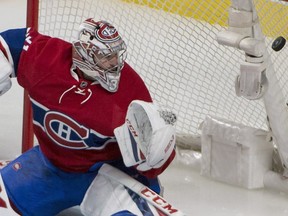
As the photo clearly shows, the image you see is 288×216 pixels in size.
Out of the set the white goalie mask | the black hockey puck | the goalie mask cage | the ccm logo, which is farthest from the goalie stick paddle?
the goalie mask cage

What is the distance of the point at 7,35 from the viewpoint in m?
3.32

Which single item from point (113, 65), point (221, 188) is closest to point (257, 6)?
point (221, 188)

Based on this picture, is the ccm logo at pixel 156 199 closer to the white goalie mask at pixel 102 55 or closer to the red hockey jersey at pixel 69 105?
the red hockey jersey at pixel 69 105

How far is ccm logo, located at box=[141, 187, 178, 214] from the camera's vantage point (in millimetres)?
3107

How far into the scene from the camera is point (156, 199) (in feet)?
10.3

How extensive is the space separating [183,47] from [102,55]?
104 cm

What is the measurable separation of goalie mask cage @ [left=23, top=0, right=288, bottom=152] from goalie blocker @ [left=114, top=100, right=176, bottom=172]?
1038 mm

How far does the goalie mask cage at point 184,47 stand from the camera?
4.07 meters

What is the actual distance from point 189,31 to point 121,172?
40.1 inches

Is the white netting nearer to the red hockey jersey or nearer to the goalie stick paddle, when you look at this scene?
the red hockey jersey

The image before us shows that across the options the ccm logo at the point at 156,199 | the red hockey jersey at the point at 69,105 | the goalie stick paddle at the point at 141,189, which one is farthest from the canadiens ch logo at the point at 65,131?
the ccm logo at the point at 156,199

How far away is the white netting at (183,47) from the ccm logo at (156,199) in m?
1.01

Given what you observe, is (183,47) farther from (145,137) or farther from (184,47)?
(145,137)

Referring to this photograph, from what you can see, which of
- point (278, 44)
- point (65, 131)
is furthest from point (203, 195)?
point (65, 131)
